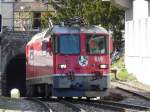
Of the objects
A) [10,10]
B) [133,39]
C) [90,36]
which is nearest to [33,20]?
[10,10]

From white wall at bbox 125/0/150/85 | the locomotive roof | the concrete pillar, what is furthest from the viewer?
the concrete pillar

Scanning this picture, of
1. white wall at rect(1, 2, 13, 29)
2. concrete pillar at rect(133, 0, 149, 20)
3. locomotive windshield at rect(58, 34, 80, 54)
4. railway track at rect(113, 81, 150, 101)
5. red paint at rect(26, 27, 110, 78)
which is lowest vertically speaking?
railway track at rect(113, 81, 150, 101)

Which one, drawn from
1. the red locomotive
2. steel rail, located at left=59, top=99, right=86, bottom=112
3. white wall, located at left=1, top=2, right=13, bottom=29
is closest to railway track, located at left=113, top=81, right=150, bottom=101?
the red locomotive

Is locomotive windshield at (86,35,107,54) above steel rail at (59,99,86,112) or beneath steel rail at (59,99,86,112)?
above

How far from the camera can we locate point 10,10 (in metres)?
77.8

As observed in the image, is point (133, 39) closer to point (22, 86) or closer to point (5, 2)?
point (22, 86)

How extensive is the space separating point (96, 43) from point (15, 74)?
46.4 feet

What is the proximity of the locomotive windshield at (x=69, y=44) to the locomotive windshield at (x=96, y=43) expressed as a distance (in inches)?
17.9

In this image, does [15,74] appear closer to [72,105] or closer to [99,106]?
[72,105]

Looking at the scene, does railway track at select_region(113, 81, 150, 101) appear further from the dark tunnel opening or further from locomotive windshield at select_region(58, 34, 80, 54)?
the dark tunnel opening

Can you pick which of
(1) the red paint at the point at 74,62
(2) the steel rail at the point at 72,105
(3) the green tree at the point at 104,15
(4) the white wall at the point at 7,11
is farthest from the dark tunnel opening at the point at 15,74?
(4) the white wall at the point at 7,11

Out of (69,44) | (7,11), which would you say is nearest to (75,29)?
(69,44)

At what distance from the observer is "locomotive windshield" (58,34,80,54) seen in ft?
82.3

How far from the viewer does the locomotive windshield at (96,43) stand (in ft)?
83.9
